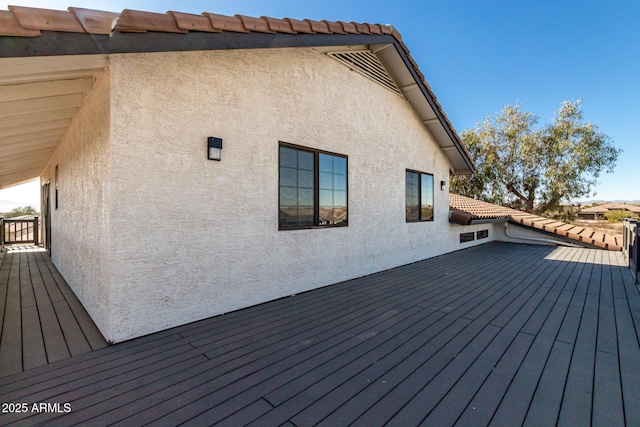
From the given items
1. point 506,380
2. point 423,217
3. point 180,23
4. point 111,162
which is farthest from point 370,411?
point 423,217

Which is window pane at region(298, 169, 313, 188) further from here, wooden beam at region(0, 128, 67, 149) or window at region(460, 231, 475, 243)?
window at region(460, 231, 475, 243)

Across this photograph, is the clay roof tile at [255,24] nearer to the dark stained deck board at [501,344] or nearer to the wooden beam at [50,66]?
the wooden beam at [50,66]

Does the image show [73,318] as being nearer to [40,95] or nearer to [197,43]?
[40,95]

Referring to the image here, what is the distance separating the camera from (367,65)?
6332 mm

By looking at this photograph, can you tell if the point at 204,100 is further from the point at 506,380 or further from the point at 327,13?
the point at 327,13

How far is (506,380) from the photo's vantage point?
2393 millimetres

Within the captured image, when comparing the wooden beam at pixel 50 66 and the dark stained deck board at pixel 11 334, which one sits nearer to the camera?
the wooden beam at pixel 50 66

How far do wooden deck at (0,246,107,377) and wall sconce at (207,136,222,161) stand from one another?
245 centimetres

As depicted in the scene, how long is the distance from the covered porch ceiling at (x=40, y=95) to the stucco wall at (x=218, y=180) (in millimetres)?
489

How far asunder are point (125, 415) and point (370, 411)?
5.65 feet

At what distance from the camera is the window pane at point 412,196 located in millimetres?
7824

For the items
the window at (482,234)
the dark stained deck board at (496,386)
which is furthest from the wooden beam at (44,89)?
the window at (482,234)

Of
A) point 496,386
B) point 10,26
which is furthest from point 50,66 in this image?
point 496,386

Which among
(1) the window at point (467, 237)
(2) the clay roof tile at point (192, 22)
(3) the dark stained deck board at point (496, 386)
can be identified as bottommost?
(3) the dark stained deck board at point (496, 386)
